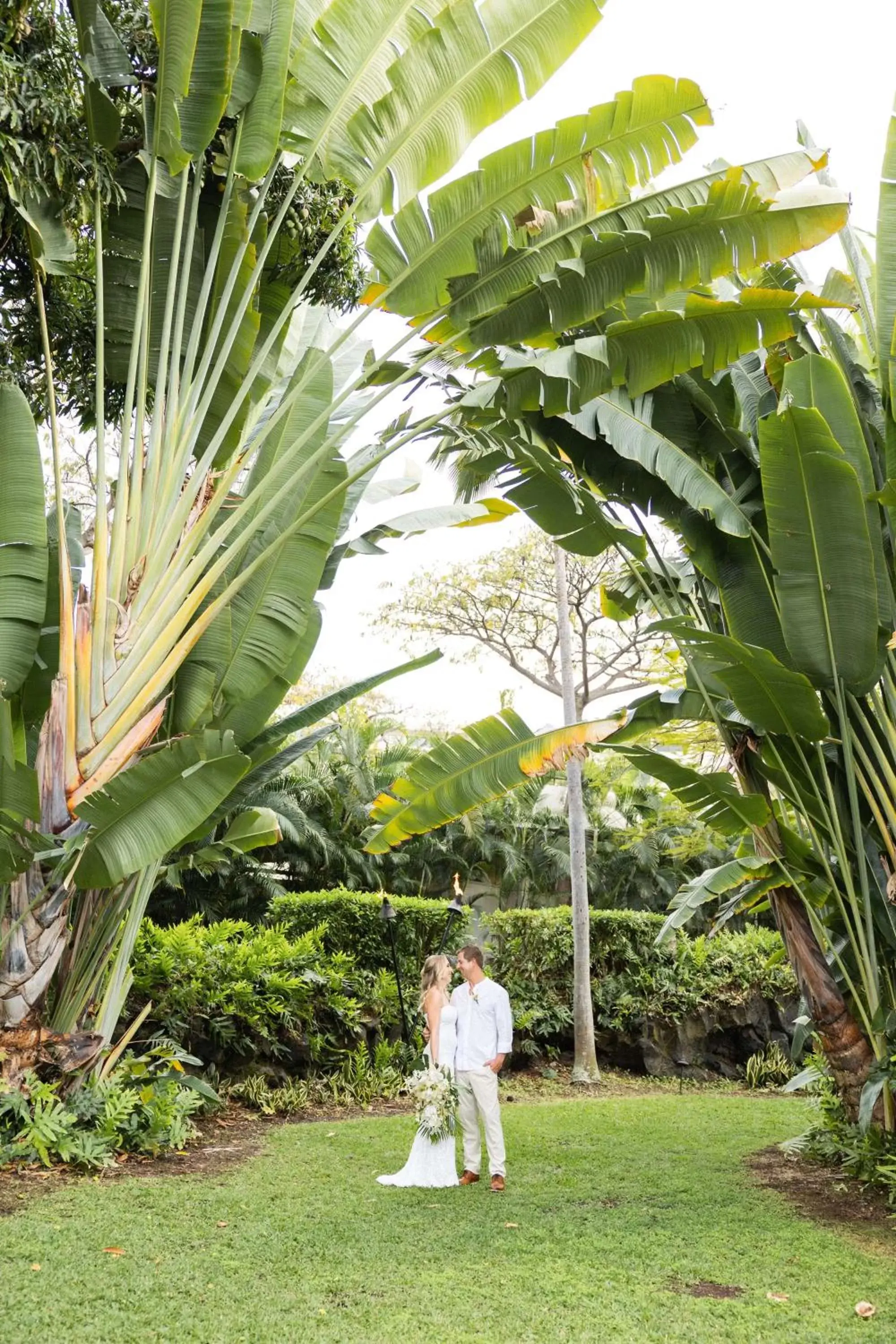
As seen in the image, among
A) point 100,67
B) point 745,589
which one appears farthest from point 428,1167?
point 100,67

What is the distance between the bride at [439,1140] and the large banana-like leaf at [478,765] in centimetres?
135

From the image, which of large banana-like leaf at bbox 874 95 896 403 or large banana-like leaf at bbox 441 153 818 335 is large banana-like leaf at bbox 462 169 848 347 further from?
large banana-like leaf at bbox 874 95 896 403

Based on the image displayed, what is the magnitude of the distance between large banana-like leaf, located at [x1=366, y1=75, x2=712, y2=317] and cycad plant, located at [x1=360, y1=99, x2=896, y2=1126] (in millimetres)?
592

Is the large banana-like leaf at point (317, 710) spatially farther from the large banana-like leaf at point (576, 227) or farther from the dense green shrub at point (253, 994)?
the dense green shrub at point (253, 994)

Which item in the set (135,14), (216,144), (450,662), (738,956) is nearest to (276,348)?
(216,144)

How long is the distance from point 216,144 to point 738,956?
11.9 meters

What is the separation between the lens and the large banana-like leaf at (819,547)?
5434 millimetres

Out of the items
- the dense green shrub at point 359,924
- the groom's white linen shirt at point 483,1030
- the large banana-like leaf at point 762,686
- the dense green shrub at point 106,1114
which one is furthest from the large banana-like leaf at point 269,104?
the dense green shrub at point 359,924

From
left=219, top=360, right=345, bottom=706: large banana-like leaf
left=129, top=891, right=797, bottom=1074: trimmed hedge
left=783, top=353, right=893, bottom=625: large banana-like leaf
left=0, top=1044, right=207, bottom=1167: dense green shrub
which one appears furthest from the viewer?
left=129, top=891, right=797, bottom=1074: trimmed hedge

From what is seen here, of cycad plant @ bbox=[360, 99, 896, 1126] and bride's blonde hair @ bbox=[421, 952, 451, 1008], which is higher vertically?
cycad plant @ bbox=[360, 99, 896, 1126]

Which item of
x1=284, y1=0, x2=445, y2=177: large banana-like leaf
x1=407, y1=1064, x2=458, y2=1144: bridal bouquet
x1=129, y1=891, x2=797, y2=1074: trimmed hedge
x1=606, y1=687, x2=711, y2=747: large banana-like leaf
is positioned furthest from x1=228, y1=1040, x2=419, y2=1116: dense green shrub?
A: x1=284, y1=0, x2=445, y2=177: large banana-like leaf

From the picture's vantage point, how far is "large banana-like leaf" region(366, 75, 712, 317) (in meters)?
6.09

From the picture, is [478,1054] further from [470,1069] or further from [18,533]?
[18,533]

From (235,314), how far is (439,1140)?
5778 millimetres
